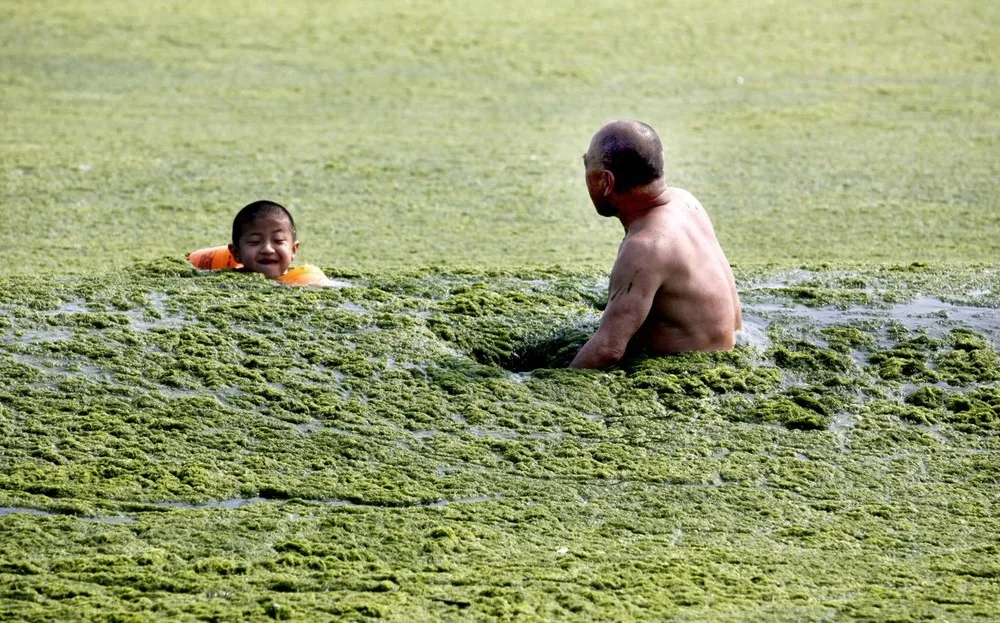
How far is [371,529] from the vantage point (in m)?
3.11

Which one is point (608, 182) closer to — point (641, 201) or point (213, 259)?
point (641, 201)

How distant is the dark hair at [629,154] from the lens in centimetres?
407

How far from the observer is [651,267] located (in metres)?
3.96

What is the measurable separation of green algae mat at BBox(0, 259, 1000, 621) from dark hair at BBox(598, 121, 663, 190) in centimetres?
56

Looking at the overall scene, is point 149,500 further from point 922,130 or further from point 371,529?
point 922,130

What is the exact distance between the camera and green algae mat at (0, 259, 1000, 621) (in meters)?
2.84

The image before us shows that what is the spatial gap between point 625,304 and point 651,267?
0.13m

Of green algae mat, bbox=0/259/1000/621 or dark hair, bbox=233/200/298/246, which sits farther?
dark hair, bbox=233/200/298/246

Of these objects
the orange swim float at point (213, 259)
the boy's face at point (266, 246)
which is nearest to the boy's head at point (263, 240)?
the boy's face at point (266, 246)

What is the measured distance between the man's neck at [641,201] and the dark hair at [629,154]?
0.03 metres

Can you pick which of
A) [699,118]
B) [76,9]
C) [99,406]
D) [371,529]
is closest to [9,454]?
[99,406]

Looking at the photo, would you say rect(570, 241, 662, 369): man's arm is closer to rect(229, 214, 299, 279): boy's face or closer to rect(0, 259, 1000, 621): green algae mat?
rect(0, 259, 1000, 621): green algae mat

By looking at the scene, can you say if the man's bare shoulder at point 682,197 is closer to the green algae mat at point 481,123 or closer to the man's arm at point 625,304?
the man's arm at point 625,304

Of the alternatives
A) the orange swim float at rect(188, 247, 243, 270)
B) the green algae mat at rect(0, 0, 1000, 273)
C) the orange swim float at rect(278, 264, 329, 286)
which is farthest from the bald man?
Answer: the green algae mat at rect(0, 0, 1000, 273)
